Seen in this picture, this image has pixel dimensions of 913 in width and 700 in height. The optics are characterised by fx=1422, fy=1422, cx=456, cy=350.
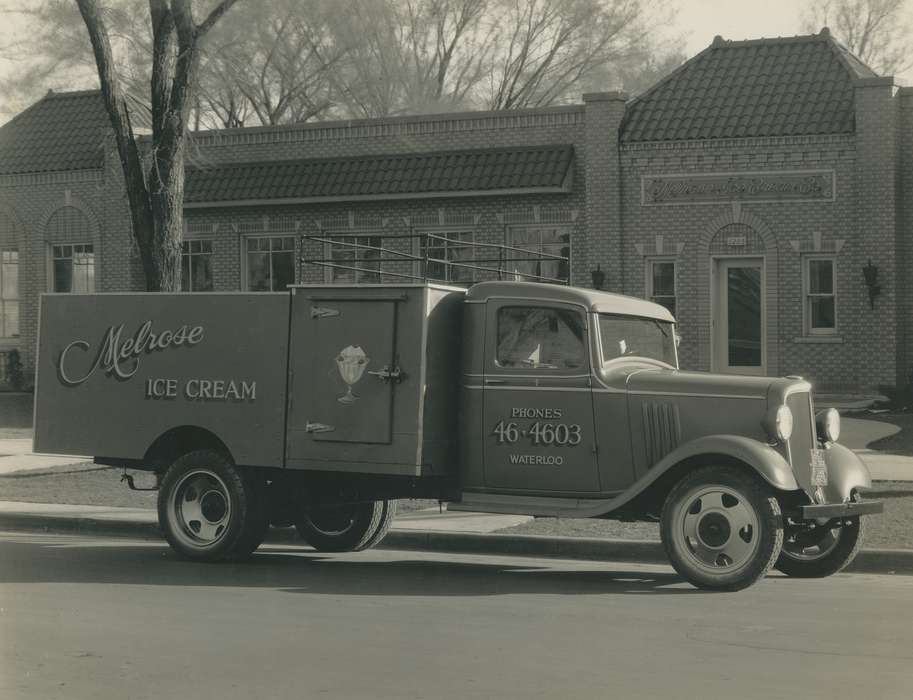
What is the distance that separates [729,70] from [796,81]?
4.60 feet

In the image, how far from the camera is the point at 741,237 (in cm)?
2614

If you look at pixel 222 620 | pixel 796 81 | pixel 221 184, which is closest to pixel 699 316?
pixel 796 81

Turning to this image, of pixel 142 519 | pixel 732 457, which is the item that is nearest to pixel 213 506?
pixel 142 519

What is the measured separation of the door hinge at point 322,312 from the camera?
1035cm

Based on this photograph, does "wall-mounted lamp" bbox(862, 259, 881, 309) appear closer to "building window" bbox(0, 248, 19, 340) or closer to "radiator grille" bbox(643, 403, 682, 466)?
"radiator grille" bbox(643, 403, 682, 466)

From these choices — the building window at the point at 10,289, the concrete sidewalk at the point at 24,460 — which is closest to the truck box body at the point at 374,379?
the concrete sidewalk at the point at 24,460

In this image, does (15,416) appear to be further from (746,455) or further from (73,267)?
(746,455)

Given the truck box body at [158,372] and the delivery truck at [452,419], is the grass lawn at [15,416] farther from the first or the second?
the delivery truck at [452,419]

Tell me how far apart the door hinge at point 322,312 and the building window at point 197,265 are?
20.8 m

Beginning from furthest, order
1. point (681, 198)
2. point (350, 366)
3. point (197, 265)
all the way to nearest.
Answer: point (197, 265), point (681, 198), point (350, 366)

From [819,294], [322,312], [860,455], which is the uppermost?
[819,294]

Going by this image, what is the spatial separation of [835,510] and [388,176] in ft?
66.3

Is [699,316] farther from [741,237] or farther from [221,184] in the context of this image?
[221,184]

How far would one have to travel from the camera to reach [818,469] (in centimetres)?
971
